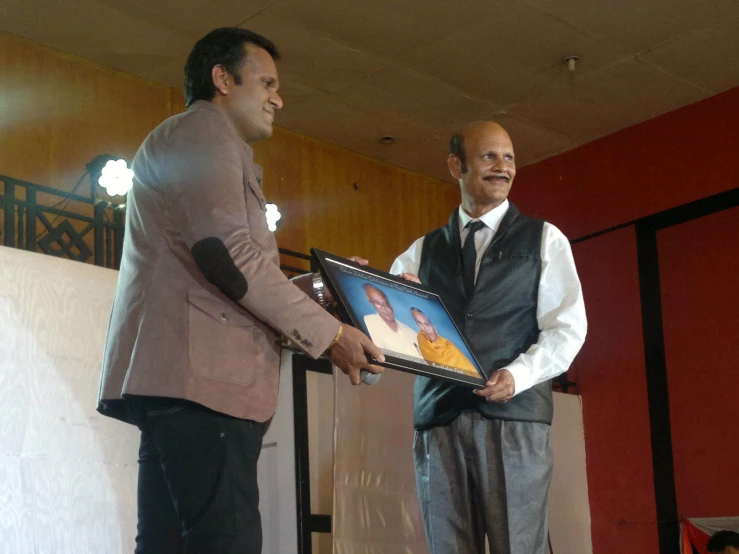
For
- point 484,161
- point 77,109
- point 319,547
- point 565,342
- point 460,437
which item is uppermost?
point 77,109

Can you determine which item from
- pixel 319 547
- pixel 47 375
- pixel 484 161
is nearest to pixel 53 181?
pixel 47 375

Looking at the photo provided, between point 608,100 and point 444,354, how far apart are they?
15.0 ft

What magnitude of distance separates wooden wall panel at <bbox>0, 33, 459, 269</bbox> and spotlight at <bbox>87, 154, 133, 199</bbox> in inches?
Answer: 10.7

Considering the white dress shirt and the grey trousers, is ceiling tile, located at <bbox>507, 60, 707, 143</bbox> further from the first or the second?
the grey trousers

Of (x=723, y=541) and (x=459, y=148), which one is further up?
(x=459, y=148)

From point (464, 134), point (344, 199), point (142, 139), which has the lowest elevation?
point (464, 134)

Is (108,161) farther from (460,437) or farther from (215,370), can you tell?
(215,370)

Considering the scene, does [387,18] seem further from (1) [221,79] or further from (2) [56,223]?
(1) [221,79]

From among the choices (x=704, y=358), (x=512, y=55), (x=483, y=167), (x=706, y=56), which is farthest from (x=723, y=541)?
(x=483, y=167)

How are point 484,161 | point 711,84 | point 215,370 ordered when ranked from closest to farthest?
1. point 215,370
2. point 484,161
3. point 711,84

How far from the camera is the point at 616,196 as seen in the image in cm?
657

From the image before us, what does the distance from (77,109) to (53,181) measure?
500mm

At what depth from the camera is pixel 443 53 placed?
5.61m

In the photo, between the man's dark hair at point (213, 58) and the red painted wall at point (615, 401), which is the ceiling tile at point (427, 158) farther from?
the man's dark hair at point (213, 58)
